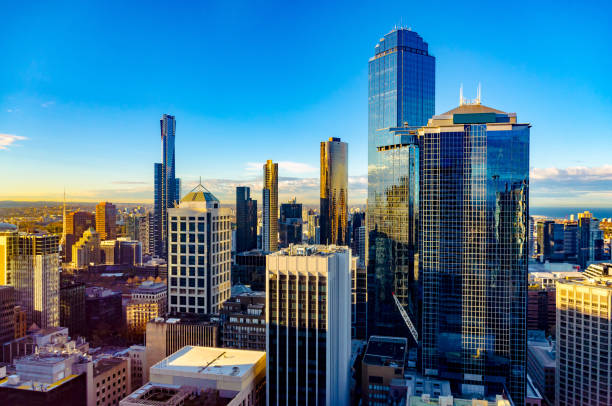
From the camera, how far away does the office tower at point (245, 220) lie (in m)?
165

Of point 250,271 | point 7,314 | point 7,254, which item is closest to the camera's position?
point 7,314

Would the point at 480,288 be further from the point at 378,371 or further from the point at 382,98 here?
the point at 382,98

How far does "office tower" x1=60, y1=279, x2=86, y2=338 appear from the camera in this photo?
8431 cm

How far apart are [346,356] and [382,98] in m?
67.6

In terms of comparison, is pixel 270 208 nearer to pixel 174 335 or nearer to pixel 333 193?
pixel 333 193

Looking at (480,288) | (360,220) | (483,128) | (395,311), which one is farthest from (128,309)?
(360,220)

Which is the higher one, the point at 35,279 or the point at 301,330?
the point at 301,330

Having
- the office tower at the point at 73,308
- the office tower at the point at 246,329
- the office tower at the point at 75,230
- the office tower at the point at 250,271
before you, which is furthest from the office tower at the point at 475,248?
the office tower at the point at 75,230

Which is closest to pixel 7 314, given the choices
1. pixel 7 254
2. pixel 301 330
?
pixel 7 254

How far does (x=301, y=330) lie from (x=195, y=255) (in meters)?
27.9

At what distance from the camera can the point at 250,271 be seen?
110 meters

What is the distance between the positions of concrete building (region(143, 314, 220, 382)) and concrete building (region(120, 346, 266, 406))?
15.9m

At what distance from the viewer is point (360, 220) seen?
167m

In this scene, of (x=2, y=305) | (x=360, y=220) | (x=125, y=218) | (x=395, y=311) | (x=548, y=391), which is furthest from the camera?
(x=360, y=220)
